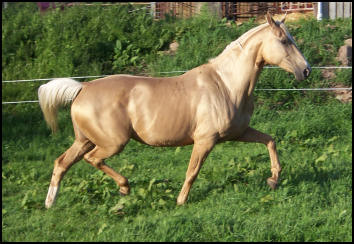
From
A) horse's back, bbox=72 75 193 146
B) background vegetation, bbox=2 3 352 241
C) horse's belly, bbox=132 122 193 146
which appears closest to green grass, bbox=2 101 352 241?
background vegetation, bbox=2 3 352 241

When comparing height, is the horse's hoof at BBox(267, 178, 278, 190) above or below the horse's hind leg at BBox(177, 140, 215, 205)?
below

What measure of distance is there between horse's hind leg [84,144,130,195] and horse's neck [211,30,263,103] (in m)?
1.39

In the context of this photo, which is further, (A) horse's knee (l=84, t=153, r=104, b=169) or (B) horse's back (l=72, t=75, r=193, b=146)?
(A) horse's knee (l=84, t=153, r=104, b=169)

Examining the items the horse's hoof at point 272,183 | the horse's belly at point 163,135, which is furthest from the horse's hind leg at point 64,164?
the horse's hoof at point 272,183

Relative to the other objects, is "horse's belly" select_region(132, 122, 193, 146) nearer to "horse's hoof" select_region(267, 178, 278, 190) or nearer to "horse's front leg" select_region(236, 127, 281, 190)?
"horse's front leg" select_region(236, 127, 281, 190)

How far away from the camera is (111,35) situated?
1424 cm

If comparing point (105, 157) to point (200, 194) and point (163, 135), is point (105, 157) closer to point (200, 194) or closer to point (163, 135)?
point (163, 135)

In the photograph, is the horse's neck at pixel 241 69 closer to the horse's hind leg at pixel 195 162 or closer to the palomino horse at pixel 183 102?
the palomino horse at pixel 183 102

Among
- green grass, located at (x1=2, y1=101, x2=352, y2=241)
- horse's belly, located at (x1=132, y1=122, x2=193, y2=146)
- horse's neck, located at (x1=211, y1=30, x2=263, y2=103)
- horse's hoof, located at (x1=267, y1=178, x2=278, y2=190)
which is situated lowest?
green grass, located at (x1=2, y1=101, x2=352, y2=241)

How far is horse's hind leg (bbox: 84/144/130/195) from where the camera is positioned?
6.42 m

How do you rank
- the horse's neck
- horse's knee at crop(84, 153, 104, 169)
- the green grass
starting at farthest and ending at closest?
horse's knee at crop(84, 153, 104, 169) → the horse's neck → the green grass

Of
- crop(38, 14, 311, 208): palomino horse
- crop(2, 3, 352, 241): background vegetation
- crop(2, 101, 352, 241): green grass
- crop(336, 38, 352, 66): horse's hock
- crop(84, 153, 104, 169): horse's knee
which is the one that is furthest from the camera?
crop(336, 38, 352, 66): horse's hock

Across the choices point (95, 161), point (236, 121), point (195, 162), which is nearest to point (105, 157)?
point (95, 161)

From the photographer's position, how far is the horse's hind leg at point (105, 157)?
6415 mm
